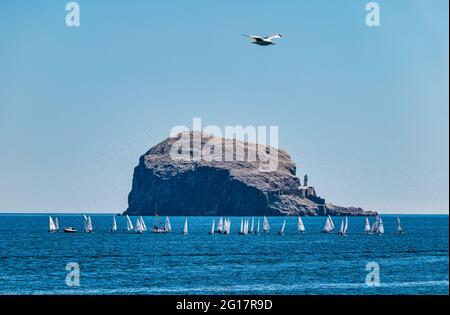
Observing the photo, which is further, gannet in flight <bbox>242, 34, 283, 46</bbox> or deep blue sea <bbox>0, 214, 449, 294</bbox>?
deep blue sea <bbox>0, 214, 449, 294</bbox>

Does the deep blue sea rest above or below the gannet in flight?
below

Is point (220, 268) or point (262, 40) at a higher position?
point (262, 40)

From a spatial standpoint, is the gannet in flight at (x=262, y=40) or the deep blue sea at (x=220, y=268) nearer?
the gannet in flight at (x=262, y=40)

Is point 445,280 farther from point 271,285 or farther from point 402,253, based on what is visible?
point 402,253

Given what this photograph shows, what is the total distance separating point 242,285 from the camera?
268ft

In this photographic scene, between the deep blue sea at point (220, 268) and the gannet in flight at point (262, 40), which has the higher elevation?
the gannet in flight at point (262, 40)

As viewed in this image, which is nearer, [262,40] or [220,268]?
[262,40]
